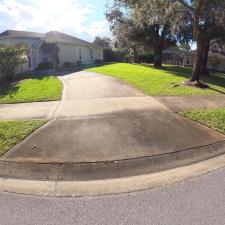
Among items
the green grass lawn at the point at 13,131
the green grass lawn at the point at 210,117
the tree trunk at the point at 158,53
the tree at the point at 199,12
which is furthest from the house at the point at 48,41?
the green grass lawn at the point at 210,117

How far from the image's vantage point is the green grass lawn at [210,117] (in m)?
8.60

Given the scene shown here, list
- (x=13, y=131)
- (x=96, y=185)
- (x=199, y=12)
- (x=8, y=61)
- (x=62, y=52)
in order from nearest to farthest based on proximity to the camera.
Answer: (x=96, y=185), (x=13, y=131), (x=199, y=12), (x=8, y=61), (x=62, y=52)

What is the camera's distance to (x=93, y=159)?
6.19m

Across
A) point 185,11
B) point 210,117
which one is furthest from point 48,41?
point 210,117

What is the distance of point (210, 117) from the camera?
9.32 m

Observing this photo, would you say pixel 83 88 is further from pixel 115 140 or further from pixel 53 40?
pixel 53 40

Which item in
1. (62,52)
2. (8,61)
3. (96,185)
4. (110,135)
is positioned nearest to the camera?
(96,185)

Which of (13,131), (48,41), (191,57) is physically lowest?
(191,57)

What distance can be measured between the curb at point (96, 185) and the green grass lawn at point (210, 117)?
9.66 ft

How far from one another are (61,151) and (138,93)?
7.27m

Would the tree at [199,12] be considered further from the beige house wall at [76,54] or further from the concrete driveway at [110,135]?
the beige house wall at [76,54]

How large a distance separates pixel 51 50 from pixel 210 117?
89.1 ft

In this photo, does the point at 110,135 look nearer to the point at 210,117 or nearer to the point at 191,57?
the point at 210,117

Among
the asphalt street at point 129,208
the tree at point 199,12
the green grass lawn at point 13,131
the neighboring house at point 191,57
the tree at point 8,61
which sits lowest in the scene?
the neighboring house at point 191,57
